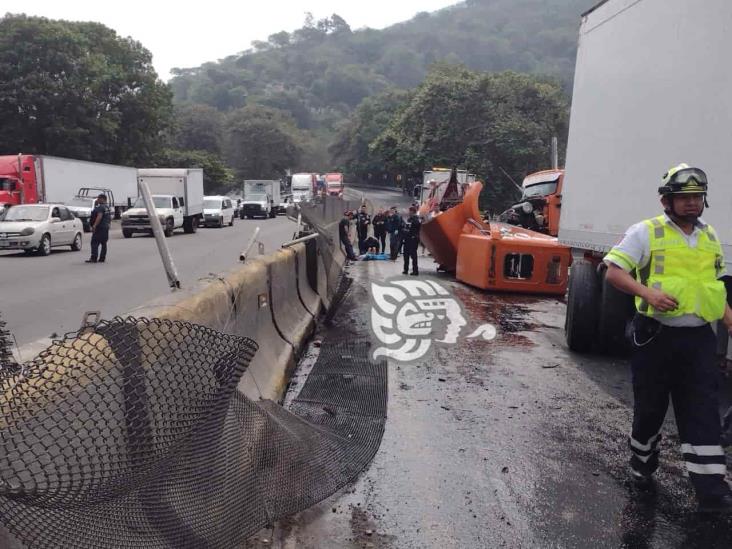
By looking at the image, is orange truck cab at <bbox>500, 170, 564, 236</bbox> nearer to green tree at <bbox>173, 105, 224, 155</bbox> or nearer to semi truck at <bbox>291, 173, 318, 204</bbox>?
semi truck at <bbox>291, 173, 318, 204</bbox>

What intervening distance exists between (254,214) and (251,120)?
4263cm

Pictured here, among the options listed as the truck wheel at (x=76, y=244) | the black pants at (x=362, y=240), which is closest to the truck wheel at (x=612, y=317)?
the black pants at (x=362, y=240)

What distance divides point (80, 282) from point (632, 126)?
36.7 feet

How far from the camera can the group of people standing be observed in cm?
1552

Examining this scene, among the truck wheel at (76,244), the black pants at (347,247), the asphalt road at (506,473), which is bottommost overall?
the truck wheel at (76,244)

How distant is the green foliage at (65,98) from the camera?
4350 cm

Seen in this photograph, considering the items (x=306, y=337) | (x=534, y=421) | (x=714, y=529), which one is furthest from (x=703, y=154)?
(x=306, y=337)

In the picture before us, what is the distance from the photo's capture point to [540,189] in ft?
52.3

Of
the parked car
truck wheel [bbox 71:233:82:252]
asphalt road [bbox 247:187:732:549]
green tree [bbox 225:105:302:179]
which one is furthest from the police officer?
green tree [bbox 225:105:302:179]

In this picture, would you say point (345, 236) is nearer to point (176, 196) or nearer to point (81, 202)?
point (176, 196)

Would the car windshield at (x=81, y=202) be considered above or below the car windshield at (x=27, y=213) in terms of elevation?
below

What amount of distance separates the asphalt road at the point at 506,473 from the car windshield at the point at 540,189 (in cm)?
863

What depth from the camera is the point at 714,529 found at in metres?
3.57

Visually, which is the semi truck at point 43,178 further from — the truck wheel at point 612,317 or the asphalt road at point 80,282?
the truck wheel at point 612,317
